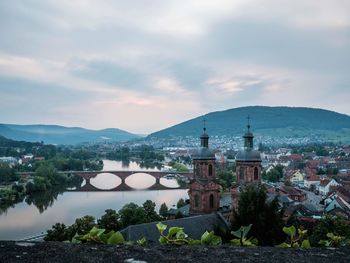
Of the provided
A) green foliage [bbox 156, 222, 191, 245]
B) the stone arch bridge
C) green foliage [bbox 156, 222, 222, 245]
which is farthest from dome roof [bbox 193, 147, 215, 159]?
the stone arch bridge

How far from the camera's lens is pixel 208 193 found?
846 inches

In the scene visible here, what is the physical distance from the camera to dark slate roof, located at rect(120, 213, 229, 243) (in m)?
15.5

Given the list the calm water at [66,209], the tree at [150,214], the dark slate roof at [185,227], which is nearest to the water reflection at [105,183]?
the calm water at [66,209]

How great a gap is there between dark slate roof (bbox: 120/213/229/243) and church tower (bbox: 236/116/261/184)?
88.8 inches

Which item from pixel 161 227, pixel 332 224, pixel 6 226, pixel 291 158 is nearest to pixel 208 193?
pixel 332 224

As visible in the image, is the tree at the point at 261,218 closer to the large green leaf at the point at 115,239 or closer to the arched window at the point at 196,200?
the arched window at the point at 196,200

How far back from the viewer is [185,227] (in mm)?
16562

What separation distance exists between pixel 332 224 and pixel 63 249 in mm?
15182

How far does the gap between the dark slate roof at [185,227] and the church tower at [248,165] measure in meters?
2.26

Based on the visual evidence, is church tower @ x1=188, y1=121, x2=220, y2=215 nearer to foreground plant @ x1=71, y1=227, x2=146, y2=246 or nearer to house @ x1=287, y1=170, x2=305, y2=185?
foreground plant @ x1=71, y1=227, x2=146, y2=246

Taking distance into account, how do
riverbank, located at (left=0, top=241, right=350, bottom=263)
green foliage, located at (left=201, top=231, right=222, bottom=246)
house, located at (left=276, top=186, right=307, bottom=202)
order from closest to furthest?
riverbank, located at (left=0, top=241, right=350, bottom=263)
green foliage, located at (left=201, top=231, right=222, bottom=246)
house, located at (left=276, top=186, right=307, bottom=202)

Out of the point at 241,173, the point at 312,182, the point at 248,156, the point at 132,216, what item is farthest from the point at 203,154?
the point at 312,182

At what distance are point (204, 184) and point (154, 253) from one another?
63.3ft

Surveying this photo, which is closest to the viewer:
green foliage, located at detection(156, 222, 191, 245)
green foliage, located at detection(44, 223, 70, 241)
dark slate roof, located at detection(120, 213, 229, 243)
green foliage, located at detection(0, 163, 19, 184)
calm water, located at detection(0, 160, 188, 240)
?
green foliage, located at detection(156, 222, 191, 245)
